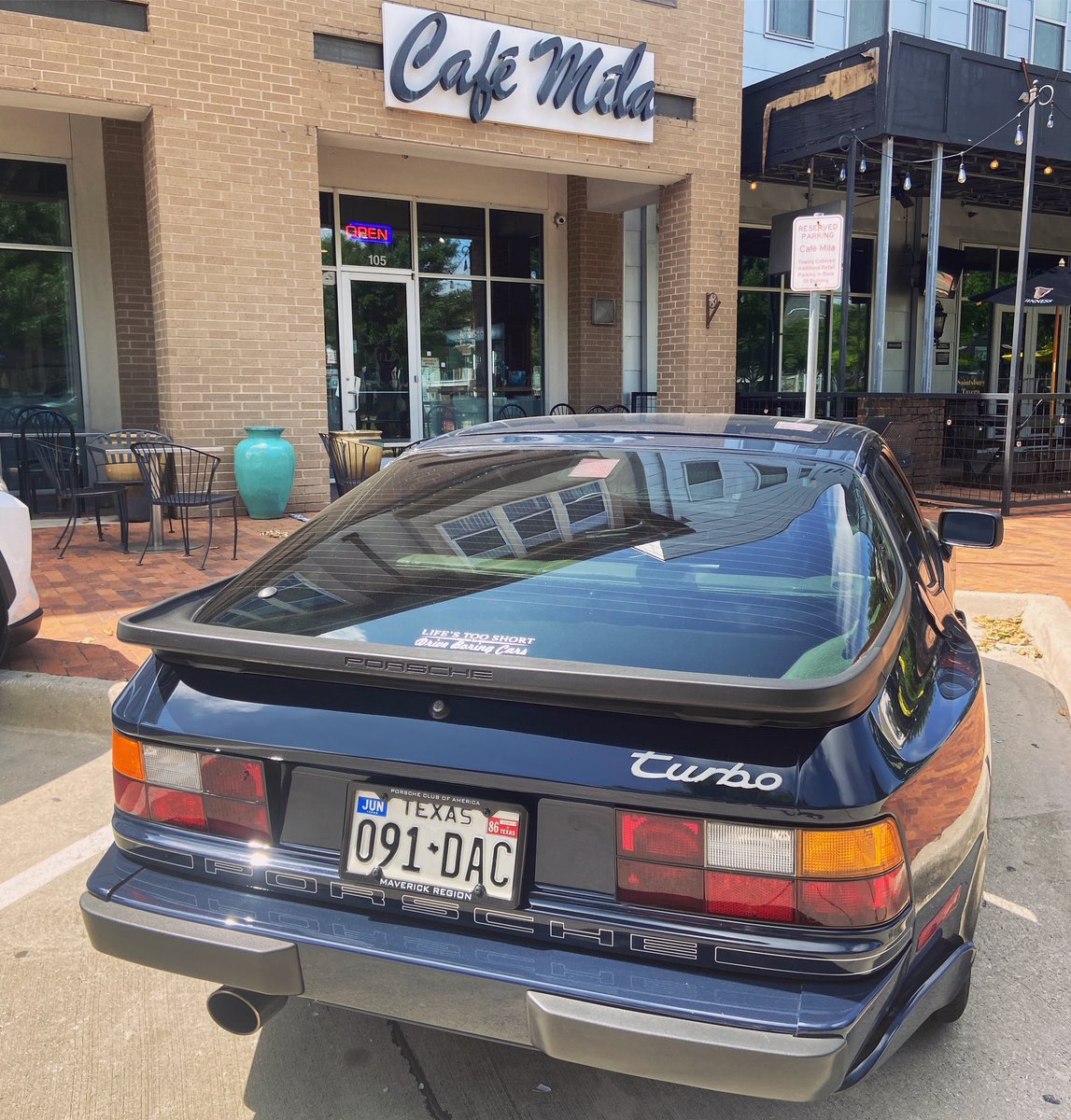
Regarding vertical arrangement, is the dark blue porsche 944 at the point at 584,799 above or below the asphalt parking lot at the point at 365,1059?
above

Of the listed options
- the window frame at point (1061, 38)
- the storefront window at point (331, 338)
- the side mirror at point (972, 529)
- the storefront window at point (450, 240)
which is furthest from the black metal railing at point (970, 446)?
the side mirror at point (972, 529)

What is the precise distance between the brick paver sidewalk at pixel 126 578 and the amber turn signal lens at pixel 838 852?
4180 mm

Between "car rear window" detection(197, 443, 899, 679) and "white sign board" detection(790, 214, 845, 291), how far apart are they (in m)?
5.48

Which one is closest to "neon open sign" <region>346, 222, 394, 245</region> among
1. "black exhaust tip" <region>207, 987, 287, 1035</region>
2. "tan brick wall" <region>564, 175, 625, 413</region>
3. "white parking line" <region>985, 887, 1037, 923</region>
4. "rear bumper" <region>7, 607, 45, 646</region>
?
"tan brick wall" <region>564, 175, 625, 413</region>

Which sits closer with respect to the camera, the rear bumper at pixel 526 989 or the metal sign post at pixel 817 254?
the rear bumper at pixel 526 989

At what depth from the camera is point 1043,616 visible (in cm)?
626

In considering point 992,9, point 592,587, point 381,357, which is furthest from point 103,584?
point 992,9

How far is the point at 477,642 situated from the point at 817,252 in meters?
6.53

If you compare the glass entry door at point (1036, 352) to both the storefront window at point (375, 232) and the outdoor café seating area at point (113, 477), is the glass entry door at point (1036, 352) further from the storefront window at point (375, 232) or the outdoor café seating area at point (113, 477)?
the outdoor café seating area at point (113, 477)

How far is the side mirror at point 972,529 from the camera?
3.65 m

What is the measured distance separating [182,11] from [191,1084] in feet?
31.6

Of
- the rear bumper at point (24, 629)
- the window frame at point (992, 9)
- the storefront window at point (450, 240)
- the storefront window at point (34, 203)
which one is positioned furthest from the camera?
the window frame at point (992, 9)

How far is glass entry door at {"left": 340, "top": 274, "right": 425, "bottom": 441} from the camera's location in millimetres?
12922

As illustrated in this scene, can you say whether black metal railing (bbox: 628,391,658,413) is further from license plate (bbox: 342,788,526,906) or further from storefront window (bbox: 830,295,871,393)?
license plate (bbox: 342,788,526,906)
